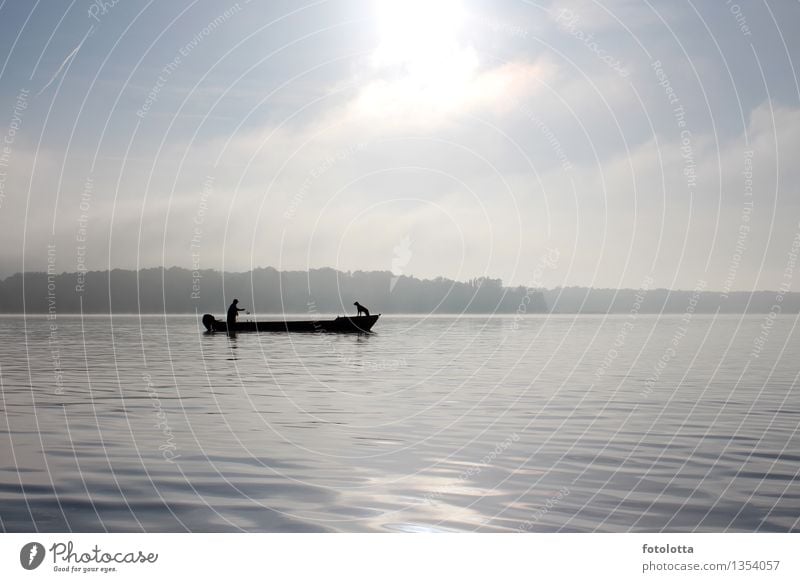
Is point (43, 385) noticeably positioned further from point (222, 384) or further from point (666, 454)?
point (666, 454)

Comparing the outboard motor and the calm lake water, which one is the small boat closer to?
the outboard motor

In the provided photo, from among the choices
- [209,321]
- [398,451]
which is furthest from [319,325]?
[398,451]

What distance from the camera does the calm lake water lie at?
44.4 ft

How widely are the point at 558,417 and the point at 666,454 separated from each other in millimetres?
5940

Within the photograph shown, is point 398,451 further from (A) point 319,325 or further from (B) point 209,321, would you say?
(B) point 209,321

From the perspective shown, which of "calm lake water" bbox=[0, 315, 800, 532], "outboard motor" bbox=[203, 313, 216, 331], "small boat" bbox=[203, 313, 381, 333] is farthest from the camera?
"outboard motor" bbox=[203, 313, 216, 331]

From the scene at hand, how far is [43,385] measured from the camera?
32969mm

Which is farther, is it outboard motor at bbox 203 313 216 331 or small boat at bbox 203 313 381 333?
outboard motor at bbox 203 313 216 331

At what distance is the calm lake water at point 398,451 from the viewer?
13.5 metres

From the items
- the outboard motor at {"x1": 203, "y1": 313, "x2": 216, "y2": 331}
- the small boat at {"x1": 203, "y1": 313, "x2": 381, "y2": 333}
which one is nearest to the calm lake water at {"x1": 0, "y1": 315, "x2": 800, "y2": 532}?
the small boat at {"x1": 203, "y1": 313, "x2": 381, "y2": 333}

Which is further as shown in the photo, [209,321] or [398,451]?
[209,321]

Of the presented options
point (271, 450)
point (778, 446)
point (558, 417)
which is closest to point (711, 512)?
point (778, 446)

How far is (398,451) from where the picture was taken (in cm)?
1894

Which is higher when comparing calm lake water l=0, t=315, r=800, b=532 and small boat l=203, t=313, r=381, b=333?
small boat l=203, t=313, r=381, b=333
